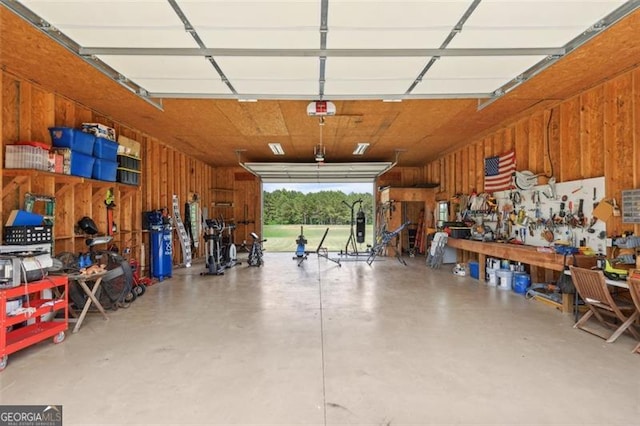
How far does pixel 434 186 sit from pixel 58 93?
369 inches

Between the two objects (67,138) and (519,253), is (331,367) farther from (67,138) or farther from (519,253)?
(67,138)

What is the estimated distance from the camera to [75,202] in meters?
4.97

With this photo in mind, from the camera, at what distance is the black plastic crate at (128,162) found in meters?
5.54

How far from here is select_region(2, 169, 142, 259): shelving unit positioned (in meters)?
3.85

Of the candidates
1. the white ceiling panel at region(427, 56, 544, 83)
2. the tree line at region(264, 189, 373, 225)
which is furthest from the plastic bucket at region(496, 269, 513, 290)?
the tree line at region(264, 189, 373, 225)

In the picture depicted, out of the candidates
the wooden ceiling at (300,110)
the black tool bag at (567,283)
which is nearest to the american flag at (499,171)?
the wooden ceiling at (300,110)

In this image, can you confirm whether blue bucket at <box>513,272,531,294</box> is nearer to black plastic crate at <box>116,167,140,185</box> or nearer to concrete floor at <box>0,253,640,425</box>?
concrete floor at <box>0,253,640,425</box>

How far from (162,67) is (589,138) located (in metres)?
5.65

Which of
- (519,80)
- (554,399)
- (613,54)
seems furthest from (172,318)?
(613,54)

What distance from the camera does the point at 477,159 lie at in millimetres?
7535

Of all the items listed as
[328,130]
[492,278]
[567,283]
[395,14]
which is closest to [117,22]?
[395,14]

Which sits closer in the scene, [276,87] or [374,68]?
[374,68]

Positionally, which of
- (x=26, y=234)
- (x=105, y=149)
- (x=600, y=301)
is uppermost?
(x=105, y=149)

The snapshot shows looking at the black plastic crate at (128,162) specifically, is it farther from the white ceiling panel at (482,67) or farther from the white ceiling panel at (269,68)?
the white ceiling panel at (482,67)
